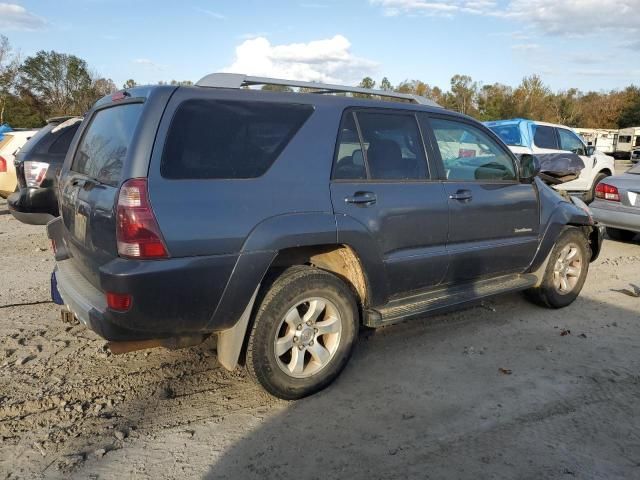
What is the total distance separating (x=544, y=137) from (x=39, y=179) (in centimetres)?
1026

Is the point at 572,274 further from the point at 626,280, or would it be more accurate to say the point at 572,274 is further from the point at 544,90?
the point at 544,90

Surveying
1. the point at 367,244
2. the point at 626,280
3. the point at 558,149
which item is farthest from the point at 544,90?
the point at 367,244

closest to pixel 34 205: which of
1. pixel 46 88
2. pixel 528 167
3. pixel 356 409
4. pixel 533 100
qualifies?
pixel 356 409

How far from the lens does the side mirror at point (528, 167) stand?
177 inches

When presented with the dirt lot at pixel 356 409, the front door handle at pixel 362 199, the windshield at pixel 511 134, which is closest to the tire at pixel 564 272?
the dirt lot at pixel 356 409

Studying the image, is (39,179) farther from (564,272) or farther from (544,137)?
(544,137)

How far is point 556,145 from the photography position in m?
12.0

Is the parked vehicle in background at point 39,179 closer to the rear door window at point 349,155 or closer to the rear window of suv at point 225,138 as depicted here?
the rear window of suv at point 225,138

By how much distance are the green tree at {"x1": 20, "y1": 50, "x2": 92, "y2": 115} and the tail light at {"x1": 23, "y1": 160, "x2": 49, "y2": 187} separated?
119 feet

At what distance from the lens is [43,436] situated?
2902mm

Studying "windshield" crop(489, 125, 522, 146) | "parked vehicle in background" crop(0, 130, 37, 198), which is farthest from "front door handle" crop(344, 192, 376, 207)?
"windshield" crop(489, 125, 522, 146)

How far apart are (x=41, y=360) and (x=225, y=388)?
1.42 metres

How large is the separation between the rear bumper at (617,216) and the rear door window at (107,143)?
7346 millimetres

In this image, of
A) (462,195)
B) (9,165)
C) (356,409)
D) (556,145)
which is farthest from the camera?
(556,145)
